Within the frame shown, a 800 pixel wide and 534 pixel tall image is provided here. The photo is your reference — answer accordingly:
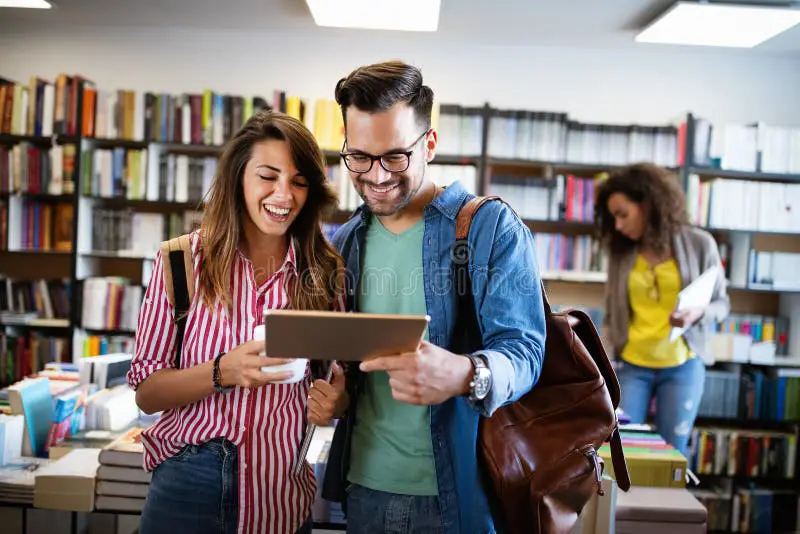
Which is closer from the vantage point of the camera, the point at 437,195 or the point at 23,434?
the point at 437,195

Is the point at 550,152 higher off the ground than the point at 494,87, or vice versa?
the point at 494,87

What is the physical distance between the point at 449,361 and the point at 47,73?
173 inches

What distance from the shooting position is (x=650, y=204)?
2799 millimetres

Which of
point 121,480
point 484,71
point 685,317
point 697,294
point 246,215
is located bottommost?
point 121,480

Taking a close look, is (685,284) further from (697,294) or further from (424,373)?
(424,373)

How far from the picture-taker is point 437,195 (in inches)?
51.1

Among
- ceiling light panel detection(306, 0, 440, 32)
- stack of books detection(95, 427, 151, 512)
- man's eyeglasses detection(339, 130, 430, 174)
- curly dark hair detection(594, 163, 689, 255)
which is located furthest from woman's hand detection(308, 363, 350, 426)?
ceiling light panel detection(306, 0, 440, 32)

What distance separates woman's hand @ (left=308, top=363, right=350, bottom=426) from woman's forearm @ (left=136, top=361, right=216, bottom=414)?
7.6 inches

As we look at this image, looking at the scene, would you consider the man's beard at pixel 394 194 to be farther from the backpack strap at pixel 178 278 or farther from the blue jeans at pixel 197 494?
the blue jeans at pixel 197 494

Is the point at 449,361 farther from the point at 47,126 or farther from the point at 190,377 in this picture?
the point at 47,126

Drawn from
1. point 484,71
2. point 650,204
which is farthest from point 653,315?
point 484,71

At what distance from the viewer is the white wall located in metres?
4.22

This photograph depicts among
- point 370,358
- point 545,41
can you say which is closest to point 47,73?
point 545,41

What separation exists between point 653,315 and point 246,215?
79.3 inches
